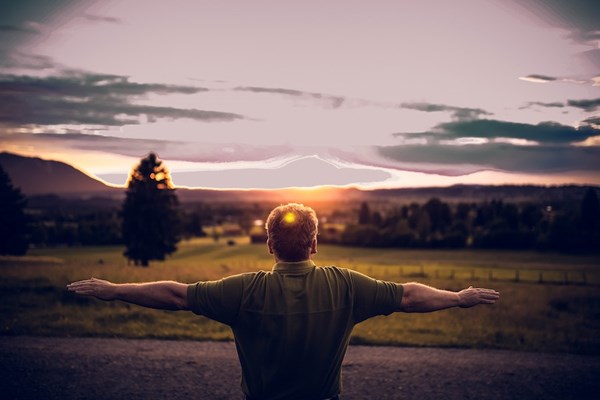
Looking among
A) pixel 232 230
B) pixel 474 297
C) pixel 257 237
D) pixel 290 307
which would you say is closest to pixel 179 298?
pixel 290 307

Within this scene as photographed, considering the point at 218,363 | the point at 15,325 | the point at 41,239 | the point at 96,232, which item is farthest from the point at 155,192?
the point at 218,363

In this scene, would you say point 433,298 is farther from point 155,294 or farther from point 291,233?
point 155,294

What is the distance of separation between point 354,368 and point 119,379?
12.5 ft

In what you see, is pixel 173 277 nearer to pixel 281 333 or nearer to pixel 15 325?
pixel 15 325

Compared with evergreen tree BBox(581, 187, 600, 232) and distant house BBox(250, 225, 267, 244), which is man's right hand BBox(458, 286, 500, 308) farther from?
distant house BBox(250, 225, 267, 244)

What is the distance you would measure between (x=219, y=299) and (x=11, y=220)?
54.3 m

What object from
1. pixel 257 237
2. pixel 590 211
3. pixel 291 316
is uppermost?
pixel 590 211

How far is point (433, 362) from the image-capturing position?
9156mm

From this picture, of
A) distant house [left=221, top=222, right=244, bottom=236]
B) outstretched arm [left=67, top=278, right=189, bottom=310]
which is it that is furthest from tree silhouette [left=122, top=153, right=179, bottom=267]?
outstretched arm [left=67, top=278, right=189, bottom=310]

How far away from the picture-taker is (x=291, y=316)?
3.05m

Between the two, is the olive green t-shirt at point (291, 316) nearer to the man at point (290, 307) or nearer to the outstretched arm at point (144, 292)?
the man at point (290, 307)

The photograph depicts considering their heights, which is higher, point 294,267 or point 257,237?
point 294,267

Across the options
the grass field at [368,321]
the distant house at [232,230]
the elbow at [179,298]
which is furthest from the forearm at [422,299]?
the distant house at [232,230]

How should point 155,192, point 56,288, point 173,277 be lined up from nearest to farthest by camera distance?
1. point 56,288
2. point 173,277
3. point 155,192
